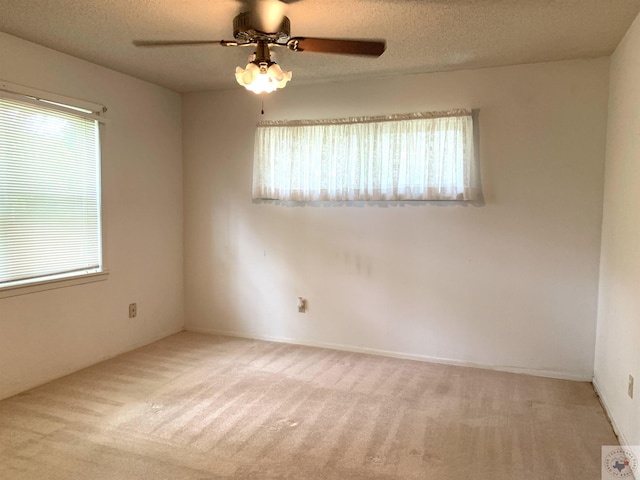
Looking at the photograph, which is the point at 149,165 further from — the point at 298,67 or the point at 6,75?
the point at 298,67

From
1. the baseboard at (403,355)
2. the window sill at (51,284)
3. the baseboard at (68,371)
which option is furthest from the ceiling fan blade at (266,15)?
the baseboard at (68,371)

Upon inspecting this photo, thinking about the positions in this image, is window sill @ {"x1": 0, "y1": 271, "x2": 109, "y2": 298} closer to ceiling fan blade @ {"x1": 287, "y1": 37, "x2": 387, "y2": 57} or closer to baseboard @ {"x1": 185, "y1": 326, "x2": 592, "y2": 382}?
baseboard @ {"x1": 185, "y1": 326, "x2": 592, "y2": 382}

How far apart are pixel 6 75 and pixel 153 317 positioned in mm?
2271

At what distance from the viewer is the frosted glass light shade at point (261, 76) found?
2197 millimetres

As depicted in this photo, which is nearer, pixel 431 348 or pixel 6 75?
pixel 6 75

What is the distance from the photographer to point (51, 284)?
125 inches

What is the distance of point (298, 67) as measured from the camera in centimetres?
341

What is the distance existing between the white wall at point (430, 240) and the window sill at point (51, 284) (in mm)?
1063

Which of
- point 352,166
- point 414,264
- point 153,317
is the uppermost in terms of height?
point 352,166

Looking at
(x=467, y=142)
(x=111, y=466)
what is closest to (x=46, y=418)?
(x=111, y=466)

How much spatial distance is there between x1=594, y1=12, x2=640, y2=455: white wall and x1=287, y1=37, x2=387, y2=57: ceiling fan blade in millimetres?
1486

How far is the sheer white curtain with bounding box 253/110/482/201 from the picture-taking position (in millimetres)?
3457

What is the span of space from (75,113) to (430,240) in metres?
2.92

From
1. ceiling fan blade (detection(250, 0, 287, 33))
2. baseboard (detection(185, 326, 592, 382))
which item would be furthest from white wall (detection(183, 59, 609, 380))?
ceiling fan blade (detection(250, 0, 287, 33))
